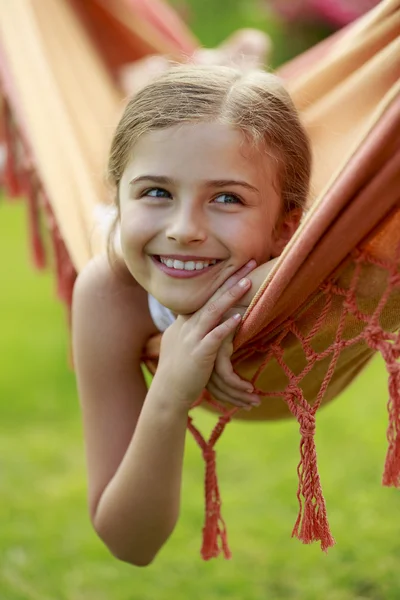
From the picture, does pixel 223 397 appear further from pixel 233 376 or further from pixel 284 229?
pixel 284 229

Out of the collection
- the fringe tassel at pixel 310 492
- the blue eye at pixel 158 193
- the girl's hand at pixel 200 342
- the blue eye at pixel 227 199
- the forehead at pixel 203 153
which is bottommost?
the fringe tassel at pixel 310 492

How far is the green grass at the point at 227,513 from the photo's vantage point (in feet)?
5.86

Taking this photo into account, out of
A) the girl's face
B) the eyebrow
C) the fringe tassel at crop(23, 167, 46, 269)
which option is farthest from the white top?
the fringe tassel at crop(23, 167, 46, 269)

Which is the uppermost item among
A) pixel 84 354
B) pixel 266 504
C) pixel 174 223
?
pixel 174 223

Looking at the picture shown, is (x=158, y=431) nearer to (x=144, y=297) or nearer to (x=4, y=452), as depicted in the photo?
(x=144, y=297)

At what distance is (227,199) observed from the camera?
1.03 m

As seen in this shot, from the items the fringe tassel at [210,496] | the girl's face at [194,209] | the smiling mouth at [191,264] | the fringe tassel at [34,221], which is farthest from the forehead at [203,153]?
the fringe tassel at [34,221]

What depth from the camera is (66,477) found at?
2.35 metres

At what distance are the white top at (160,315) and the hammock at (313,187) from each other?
0.09ft

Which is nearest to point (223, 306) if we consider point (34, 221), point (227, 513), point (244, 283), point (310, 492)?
point (244, 283)

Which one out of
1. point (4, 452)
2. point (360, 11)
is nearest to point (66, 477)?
point (4, 452)

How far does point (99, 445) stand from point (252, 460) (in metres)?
1.24

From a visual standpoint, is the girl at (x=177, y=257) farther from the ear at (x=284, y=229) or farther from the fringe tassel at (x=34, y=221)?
the fringe tassel at (x=34, y=221)

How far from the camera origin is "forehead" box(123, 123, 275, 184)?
3.30 feet
